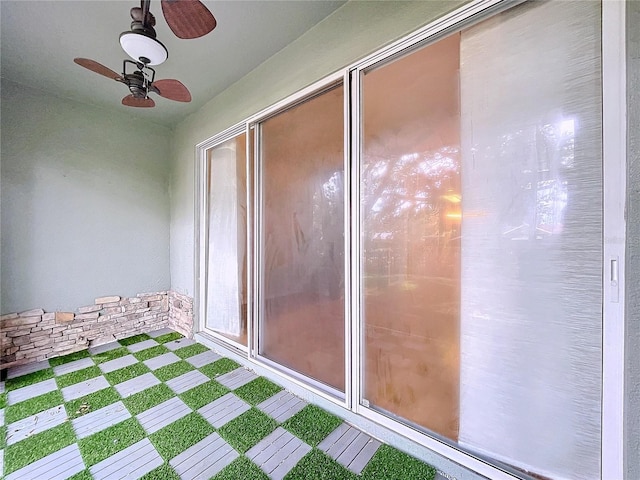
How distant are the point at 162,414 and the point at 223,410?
0.45 meters

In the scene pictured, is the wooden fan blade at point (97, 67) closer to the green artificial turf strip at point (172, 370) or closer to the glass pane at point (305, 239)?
the glass pane at point (305, 239)

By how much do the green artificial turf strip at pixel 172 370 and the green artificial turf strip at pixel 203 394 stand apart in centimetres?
37

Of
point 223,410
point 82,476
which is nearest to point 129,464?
point 82,476

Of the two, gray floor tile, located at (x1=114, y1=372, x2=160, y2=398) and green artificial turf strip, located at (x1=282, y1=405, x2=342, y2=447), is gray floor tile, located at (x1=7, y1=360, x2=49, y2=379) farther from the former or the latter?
green artificial turf strip, located at (x1=282, y1=405, x2=342, y2=447)

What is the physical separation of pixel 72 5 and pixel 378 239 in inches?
107

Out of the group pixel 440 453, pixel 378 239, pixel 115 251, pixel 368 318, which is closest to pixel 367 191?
pixel 378 239

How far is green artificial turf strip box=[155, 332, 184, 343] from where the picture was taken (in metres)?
3.32

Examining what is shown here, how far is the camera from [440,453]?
4.78ft

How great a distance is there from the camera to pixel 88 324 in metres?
3.13

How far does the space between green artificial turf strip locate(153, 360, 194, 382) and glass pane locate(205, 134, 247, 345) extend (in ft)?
1.62

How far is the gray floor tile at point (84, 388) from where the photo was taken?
2.18 metres

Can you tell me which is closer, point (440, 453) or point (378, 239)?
point (440, 453)

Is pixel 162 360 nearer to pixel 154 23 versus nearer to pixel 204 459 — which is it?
pixel 204 459

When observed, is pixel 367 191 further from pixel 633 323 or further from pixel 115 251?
pixel 115 251
